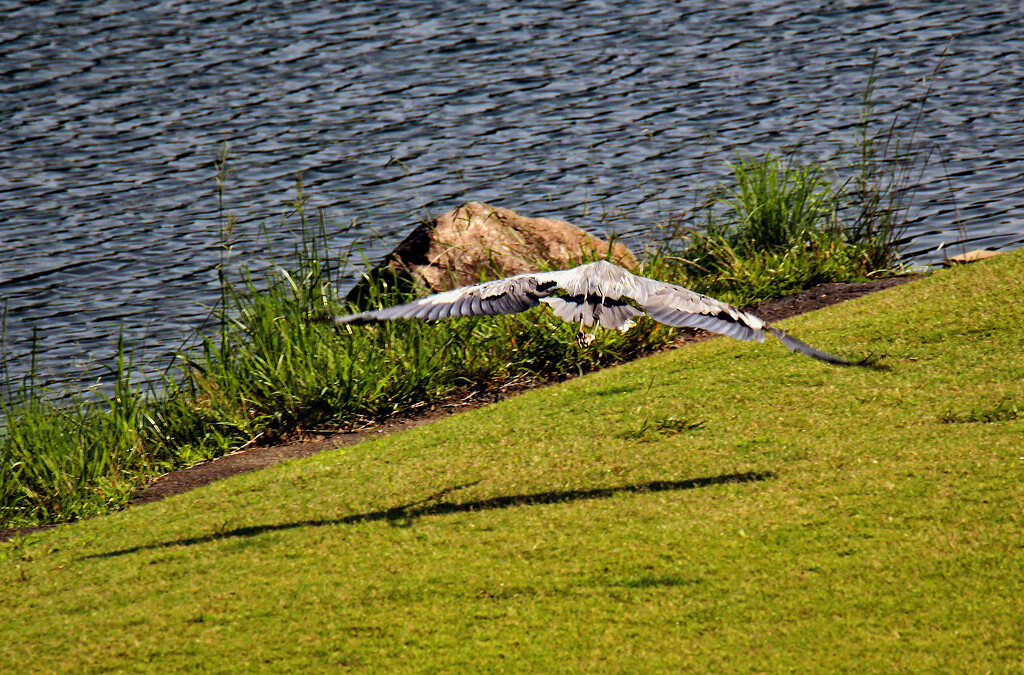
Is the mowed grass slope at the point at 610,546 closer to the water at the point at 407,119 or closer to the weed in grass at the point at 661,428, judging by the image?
the weed in grass at the point at 661,428

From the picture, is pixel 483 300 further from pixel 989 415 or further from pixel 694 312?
pixel 989 415

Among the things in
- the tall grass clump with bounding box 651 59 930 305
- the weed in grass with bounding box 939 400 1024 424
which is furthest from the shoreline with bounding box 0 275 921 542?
the weed in grass with bounding box 939 400 1024 424

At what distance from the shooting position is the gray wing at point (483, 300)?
5207 mm

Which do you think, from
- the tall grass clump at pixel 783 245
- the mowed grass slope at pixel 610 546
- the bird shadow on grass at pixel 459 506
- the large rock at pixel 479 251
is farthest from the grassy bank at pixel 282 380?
the bird shadow on grass at pixel 459 506

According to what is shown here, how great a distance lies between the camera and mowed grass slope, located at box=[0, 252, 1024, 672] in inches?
157

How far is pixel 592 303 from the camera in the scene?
5492 millimetres

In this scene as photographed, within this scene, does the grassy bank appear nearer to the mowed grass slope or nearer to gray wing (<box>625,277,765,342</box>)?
the mowed grass slope

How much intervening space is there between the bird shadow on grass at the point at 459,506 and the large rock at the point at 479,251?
354 centimetres

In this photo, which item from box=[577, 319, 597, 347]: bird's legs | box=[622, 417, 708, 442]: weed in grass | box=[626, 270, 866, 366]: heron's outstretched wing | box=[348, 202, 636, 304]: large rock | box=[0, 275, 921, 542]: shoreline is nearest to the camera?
box=[626, 270, 866, 366]: heron's outstretched wing

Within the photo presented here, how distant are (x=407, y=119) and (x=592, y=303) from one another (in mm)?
13086

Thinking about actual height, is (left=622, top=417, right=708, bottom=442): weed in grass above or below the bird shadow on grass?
below

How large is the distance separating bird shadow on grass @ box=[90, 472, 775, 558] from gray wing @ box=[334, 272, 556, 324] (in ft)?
3.25

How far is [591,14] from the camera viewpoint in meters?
23.9

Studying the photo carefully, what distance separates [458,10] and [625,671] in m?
22.9
